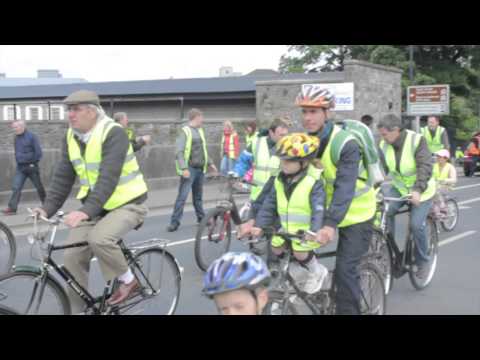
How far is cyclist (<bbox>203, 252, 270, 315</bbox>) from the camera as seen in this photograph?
280cm

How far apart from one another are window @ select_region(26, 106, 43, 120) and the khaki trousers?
22.0 metres

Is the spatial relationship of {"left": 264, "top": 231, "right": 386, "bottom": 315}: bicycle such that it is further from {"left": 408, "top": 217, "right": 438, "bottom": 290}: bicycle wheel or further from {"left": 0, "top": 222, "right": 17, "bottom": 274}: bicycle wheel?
{"left": 0, "top": 222, "right": 17, "bottom": 274}: bicycle wheel

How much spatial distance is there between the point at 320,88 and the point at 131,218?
5.55 feet

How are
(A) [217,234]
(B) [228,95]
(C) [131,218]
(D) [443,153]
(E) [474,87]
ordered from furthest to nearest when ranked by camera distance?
(E) [474,87] < (B) [228,95] < (D) [443,153] < (A) [217,234] < (C) [131,218]

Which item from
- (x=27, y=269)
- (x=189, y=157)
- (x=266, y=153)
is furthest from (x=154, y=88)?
(x=27, y=269)

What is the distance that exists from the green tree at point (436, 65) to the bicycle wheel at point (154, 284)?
107 ft

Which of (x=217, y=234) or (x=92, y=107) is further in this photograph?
(x=217, y=234)

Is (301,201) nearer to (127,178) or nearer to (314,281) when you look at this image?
(314,281)

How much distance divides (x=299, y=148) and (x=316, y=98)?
0.46 metres

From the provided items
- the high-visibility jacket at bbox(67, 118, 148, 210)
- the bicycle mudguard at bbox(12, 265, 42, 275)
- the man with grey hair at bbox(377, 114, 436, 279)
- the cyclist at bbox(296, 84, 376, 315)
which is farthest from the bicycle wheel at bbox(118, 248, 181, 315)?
the man with grey hair at bbox(377, 114, 436, 279)

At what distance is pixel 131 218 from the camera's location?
4.98 m
